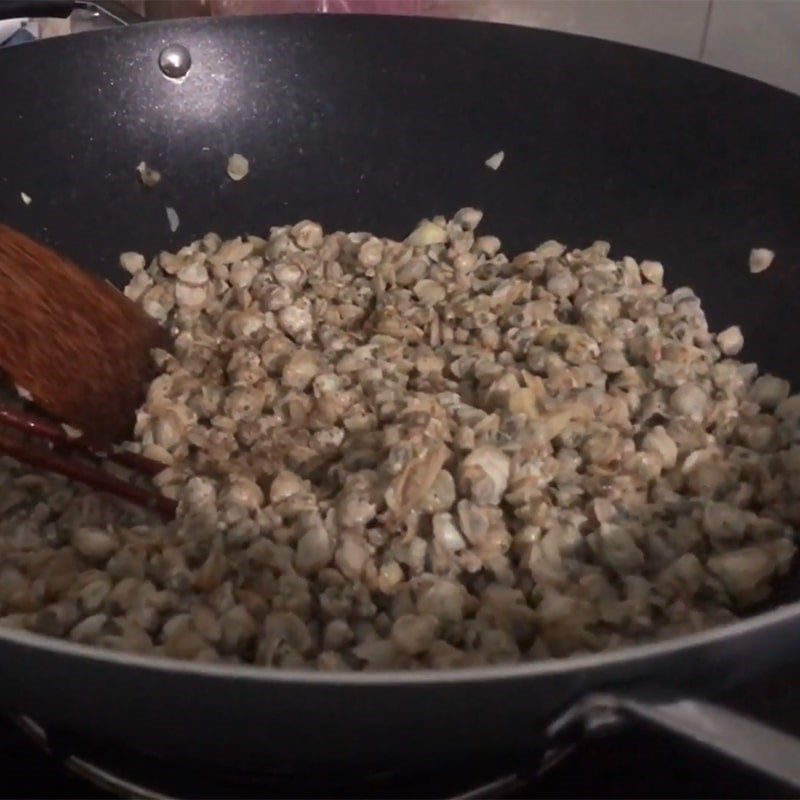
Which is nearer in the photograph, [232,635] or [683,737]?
[683,737]

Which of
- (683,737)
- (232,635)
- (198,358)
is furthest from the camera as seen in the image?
(198,358)

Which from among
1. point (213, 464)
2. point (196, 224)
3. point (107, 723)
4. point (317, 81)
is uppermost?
point (317, 81)

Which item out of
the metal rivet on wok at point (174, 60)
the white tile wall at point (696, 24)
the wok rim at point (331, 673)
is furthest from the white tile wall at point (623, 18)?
the wok rim at point (331, 673)

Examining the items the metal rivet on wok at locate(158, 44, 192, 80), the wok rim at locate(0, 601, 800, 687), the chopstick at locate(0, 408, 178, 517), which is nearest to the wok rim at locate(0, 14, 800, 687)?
the wok rim at locate(0, 601, 800, 687)

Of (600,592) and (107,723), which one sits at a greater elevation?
(600,592)

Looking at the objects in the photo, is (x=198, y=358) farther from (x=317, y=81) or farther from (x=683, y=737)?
(x=683, y=737)

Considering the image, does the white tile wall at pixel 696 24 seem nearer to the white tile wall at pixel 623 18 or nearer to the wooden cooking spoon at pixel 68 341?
the white tile wall at pixel 623 18

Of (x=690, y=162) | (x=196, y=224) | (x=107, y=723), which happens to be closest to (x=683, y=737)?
(x=107, y=723)

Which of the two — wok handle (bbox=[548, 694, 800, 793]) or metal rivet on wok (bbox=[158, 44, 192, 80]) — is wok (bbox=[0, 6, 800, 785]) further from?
wok handle (bbox=[548, 694, 800, 793])
